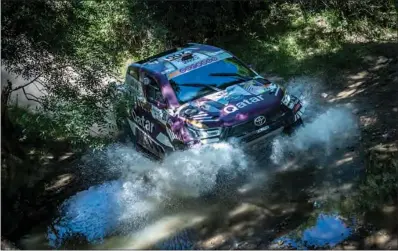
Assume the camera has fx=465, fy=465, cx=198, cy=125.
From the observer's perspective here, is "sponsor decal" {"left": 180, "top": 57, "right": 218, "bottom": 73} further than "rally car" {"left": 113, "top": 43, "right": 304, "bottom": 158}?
Yes

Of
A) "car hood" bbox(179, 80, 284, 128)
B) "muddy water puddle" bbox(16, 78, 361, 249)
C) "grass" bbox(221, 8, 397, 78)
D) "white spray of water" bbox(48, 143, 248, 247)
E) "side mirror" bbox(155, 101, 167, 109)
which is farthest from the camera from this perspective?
"grass" bbox(221, 8, 397, 78)

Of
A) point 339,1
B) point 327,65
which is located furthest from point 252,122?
point 339,1

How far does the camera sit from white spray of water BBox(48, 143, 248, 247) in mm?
7344

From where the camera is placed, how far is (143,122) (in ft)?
29.0

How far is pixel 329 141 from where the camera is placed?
849 cm

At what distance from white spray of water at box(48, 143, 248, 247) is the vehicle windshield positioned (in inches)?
44.1

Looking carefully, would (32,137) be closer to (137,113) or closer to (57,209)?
(57,209)

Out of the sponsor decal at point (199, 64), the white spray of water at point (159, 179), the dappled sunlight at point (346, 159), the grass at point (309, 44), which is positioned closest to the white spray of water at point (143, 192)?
the white spray of water at point (159, 179)

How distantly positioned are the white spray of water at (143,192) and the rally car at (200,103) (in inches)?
12.5

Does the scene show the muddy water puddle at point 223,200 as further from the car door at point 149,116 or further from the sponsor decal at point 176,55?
the sponsor decal at point 176,55

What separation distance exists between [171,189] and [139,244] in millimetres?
1502

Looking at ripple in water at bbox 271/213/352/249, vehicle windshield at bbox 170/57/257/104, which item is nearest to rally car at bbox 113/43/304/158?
vehicle windshield at bbox 170/57/257/104

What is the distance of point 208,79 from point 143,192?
2324mm

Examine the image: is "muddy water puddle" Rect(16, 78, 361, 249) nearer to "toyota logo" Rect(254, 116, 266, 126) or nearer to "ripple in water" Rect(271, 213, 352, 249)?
"ripple in water" Rect(271, 213, 352, 249)
